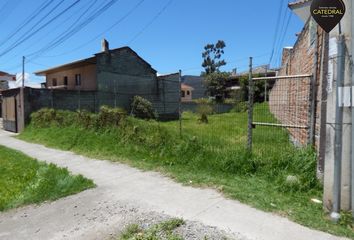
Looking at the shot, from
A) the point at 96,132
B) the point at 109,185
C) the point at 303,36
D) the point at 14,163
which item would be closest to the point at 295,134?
the point at 303,36

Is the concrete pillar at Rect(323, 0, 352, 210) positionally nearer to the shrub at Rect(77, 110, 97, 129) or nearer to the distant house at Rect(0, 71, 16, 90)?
the shrub at Rect(77, 110, 97, 129)

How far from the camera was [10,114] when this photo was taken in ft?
66.5

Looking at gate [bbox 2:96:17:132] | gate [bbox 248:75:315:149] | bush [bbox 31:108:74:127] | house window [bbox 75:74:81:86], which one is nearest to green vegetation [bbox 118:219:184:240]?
gate [bbox 248:75:315:149]

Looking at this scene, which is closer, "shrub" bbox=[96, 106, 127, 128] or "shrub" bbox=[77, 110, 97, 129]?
"shrub" bbox=[96, 106, 127, 128]

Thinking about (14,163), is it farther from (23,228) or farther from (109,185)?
(23,228)

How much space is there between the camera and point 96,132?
1188cm

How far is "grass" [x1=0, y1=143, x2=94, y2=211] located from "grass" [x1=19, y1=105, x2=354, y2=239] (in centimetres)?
172

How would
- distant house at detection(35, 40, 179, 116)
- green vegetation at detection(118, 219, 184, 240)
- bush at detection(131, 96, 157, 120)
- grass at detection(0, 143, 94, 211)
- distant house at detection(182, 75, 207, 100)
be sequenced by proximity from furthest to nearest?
distant house at detection(182, 75, 207, 100) < distant house at detection(35, 40, 179, 116) < bush at detection(131, 96, 157, 120) < grass at detection(0, 143, 94, 211) < green vegetation at detection(118, 219, 184, 240)

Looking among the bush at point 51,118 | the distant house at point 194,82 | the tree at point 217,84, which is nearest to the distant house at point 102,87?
the bush at point 51,118

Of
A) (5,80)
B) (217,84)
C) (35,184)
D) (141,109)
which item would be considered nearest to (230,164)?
(35,184)

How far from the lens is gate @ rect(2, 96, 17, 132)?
19.6 meters

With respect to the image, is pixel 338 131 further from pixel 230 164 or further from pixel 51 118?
pixel 51 118

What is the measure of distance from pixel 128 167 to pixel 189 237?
4.30 m

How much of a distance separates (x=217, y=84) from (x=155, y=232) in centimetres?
4923
